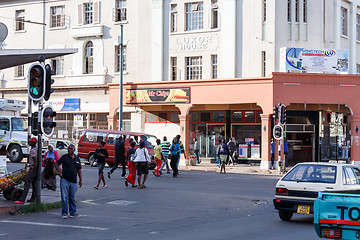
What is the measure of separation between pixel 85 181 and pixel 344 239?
1655 centimetres

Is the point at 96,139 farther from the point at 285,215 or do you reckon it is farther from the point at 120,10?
the point at 285,215

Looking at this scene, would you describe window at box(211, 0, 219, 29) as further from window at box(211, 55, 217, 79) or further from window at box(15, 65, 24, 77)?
window at box(15, 65, 24, 77)

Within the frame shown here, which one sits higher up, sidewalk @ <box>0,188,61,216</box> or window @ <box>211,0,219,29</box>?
window @ <box>211,0,219,29</box>

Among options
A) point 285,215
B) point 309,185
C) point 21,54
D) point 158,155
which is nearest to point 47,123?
point 21,54

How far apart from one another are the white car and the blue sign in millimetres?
29112

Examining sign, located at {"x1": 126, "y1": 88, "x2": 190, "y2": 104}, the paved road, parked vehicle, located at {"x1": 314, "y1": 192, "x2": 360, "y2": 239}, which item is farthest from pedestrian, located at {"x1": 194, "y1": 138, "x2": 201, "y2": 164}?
parked vehicle, located at {"x1": 314, "y1": 192, "x2": 360, "y2": 239}

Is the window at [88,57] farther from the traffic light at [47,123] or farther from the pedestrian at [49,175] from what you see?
the traffic light at [47,123]

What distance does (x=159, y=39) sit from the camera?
3862 centimetres

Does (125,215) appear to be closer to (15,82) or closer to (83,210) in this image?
(83,210)

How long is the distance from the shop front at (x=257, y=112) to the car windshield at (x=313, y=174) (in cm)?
2048

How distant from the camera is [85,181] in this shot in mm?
24047

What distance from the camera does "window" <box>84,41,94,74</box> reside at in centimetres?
4119

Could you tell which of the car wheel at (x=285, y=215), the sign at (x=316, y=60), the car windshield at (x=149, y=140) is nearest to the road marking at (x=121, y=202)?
the car wheel at (x=285, y=215)

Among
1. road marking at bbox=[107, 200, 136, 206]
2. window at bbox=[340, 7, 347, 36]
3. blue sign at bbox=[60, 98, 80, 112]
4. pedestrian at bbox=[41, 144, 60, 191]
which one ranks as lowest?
road marking at bbox=[107, 200, 136, 206]
